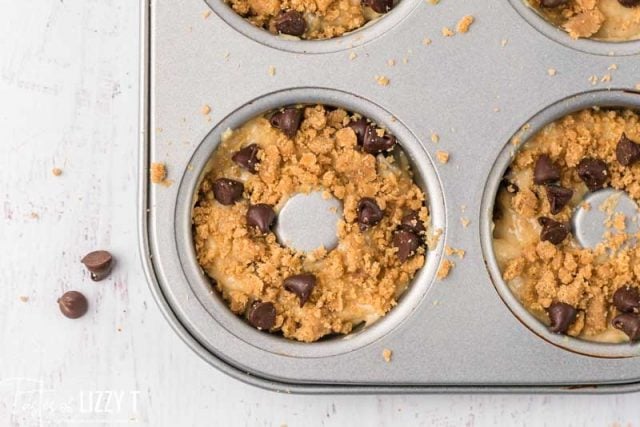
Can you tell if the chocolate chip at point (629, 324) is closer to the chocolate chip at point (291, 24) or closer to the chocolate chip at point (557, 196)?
the chocolate chip at point (557, 196)

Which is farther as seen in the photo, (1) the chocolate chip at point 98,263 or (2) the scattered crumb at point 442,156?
(1) the chocolate chip at point 98,263

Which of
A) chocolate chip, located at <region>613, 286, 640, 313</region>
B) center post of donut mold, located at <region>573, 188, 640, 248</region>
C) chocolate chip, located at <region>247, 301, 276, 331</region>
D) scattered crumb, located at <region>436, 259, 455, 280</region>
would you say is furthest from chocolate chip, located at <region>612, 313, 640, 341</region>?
chocolate chip, located at <region>247, 301, 276, 331</region>

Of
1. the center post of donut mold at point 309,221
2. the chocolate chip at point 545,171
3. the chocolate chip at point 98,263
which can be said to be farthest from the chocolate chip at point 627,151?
the chocolate chip at point 98,263

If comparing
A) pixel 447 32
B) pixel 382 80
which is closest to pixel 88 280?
pixel 382 80

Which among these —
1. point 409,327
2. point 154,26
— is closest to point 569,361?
point 409,327

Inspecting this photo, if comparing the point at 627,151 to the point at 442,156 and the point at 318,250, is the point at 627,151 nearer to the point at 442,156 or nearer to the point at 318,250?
the point at 442,156
